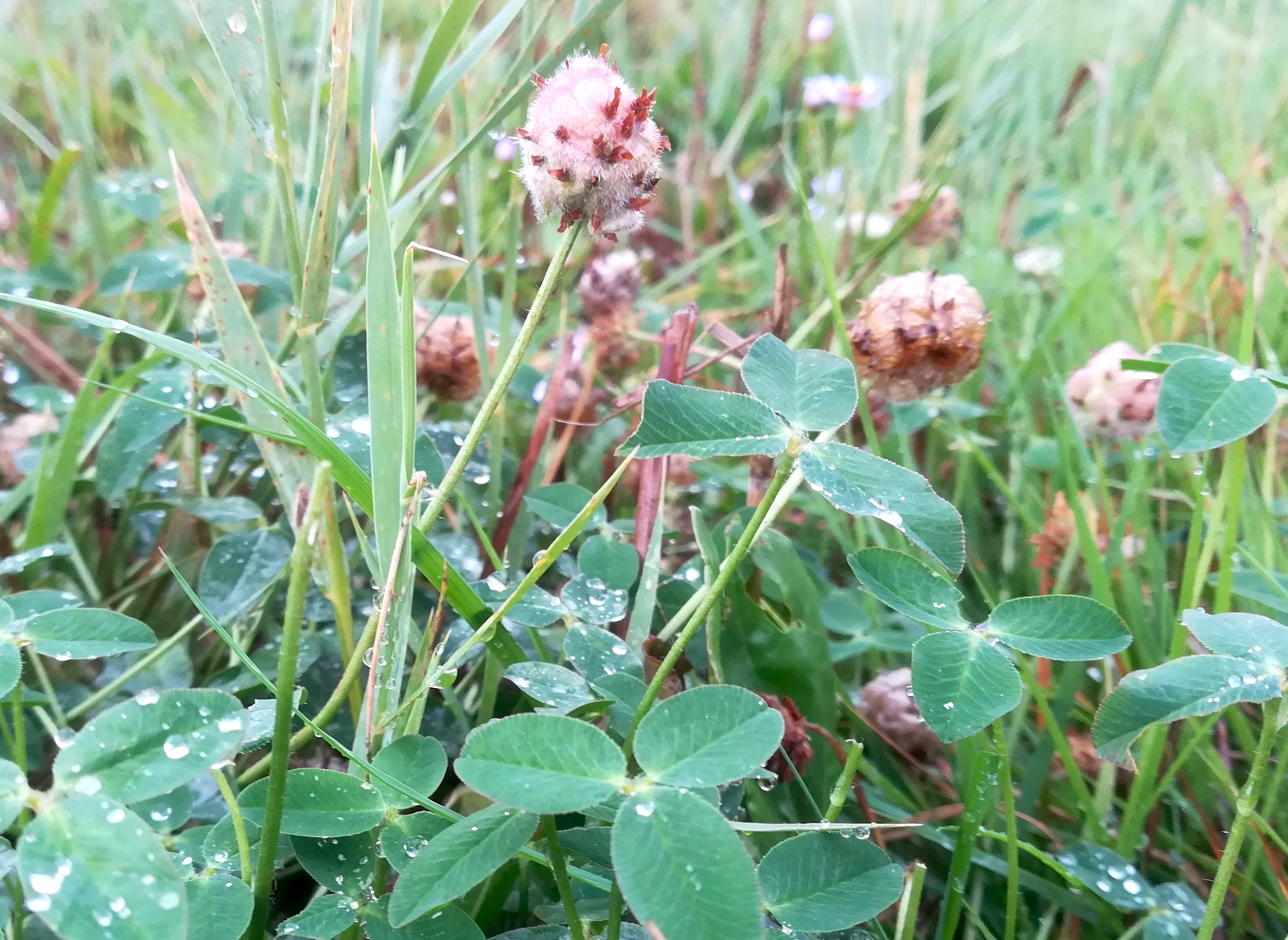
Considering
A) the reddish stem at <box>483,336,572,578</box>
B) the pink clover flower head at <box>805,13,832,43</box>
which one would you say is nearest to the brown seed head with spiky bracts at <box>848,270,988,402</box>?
the reddish stem at <box>483,336,572,578</box>

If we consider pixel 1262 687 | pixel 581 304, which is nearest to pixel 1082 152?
pixel 581 304

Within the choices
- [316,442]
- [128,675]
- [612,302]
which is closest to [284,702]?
[316,442]

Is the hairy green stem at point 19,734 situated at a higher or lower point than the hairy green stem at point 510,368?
lower

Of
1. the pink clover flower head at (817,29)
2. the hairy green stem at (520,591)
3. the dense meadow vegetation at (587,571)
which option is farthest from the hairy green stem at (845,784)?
the pink clover flower head at (817,29)

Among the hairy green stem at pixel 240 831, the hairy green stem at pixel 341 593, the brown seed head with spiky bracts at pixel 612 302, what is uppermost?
the brown seed head with spiky bracts at pixel 612 302

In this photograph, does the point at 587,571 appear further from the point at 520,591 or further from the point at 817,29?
the point at 817,29

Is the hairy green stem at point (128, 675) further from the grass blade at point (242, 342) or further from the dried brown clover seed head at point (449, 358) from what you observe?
the dried brown clover seed head at point (449, 358)

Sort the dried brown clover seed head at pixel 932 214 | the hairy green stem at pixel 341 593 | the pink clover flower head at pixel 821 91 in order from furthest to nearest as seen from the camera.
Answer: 1. the pink clover flower head at pixel 821 91
2. the dried brown clover seed head at pixel 932 214
3. the hairy green stem at pixel 341 593
